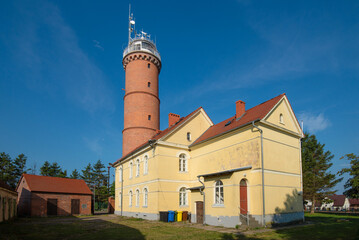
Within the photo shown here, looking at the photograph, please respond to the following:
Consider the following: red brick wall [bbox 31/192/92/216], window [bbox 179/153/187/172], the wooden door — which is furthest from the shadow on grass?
red brick wall [bbox 31/192/92/216]

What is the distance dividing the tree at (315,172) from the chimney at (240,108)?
1802cm

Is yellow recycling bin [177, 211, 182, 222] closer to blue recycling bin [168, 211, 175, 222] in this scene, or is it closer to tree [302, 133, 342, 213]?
blue recycling bin [168, 211, 175, 222]

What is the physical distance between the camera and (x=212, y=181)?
732 inches

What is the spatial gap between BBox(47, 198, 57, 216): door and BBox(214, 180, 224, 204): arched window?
2278cm

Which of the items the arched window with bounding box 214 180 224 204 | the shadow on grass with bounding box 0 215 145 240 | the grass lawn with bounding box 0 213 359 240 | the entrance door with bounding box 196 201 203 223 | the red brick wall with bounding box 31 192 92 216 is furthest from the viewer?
the red brick wall with bounding box 31 192 92 216

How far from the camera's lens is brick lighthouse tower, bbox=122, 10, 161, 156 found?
108 ft

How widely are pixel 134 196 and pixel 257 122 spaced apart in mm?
16092

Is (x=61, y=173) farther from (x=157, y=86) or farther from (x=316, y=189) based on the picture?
(x=316, y=189)

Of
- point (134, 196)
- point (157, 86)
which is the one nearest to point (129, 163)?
point (134, 196)

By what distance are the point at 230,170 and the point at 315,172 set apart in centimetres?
2409

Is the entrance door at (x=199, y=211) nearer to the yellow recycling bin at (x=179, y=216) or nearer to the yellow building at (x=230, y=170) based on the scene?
the yellow building at (x=230, y=170)

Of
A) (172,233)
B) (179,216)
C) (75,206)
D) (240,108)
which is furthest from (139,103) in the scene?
(172,233)

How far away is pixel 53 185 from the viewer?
32812 millimetres

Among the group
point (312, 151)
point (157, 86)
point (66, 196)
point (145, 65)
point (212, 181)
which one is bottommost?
point (66, 196)
